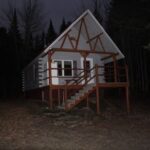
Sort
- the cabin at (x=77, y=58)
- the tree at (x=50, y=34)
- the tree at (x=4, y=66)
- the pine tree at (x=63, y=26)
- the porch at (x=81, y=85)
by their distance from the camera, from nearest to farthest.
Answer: the porch at (x=81, y=85) < the cabin at (x=77, y=58) < the tree at (x=4, y=66) < the pine tree at (x=63, y=26) < the tree at (x=50, y=34)

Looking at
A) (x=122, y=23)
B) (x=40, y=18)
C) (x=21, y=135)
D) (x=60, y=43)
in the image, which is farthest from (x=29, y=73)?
(x=40, y=18)

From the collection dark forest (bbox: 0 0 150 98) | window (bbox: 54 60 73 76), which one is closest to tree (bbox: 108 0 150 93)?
dark forest (bbox: 0 0 150 98)

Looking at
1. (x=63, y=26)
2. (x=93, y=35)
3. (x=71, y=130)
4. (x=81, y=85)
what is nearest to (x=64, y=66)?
(x=93, y=35)

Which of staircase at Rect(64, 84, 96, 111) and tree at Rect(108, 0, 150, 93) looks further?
tree at Rect(108, 0, 150, 93)

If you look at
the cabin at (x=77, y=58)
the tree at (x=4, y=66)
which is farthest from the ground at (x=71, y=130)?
the tree at (x=4, y=66)

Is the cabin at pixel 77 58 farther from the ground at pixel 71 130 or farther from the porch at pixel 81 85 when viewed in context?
the ground at pixel 71 130

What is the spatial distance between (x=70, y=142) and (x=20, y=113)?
6.34 metres

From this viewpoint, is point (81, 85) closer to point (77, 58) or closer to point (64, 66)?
point (64, 66)

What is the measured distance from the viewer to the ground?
12.3 metres

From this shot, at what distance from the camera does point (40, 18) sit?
51.8 m

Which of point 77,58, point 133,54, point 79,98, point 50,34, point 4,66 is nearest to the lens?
point 79,98

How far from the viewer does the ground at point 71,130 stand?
40.2 feet

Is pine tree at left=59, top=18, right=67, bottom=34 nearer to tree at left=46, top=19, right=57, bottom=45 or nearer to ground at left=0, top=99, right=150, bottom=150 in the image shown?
tree at left=46, top=19, right=57, bottom=45

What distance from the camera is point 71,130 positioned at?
49.2 feet
